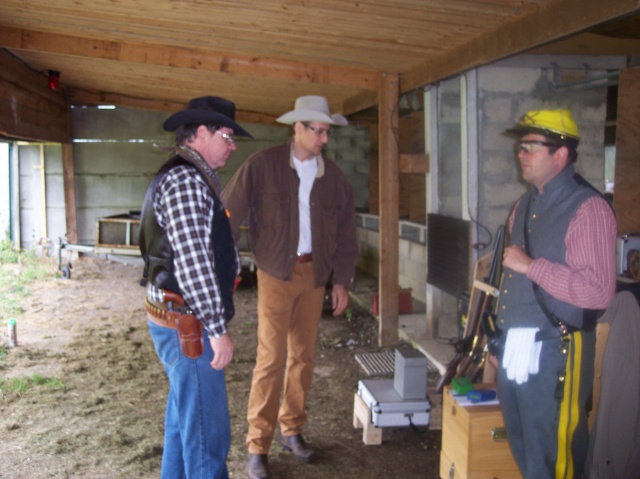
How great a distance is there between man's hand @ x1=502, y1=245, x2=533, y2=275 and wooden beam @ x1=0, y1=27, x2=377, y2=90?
3.37 metres

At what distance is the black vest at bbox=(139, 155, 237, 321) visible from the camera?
2203 mm

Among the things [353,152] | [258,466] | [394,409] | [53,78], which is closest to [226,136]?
[258,466]

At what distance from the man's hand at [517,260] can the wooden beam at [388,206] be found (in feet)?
10.4

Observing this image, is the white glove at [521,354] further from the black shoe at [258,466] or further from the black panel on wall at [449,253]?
the black panel on wall at [449,253]

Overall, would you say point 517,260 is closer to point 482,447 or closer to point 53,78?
point 482,447

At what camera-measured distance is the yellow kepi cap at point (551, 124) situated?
2283mm

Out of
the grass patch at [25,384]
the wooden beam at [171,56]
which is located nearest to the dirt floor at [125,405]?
the grass patch at [25,384]

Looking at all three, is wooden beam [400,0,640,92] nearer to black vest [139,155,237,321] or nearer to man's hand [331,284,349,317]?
man's hand [331,284,349,317]

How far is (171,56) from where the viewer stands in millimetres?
5219

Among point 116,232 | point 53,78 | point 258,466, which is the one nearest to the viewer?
point 258,466

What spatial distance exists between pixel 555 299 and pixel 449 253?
9.80ft

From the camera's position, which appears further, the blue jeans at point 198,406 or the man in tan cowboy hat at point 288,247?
the man in tan cowboy hat at point 288,247

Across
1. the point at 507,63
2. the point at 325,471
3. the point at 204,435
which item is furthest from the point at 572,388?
the point at 507,63

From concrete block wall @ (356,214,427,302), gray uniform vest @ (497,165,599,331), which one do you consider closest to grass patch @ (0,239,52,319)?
concrete block wall @ (356,214,427,302)
